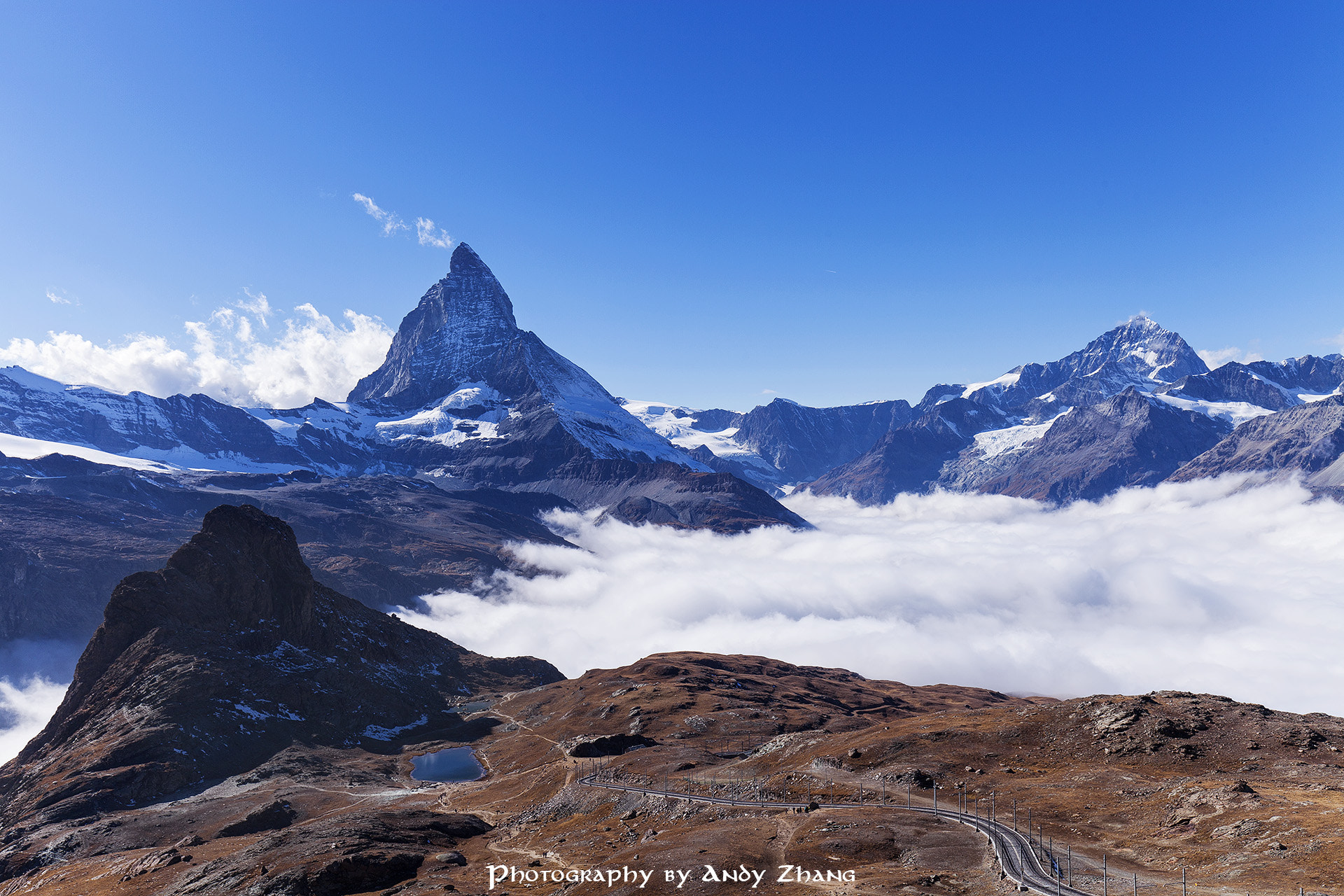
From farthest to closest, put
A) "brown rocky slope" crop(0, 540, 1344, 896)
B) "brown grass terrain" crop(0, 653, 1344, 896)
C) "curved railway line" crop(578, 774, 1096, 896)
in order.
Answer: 1. "brown rocky slope" crop(0, 540, 1344, 896)
2. "brown grass terrain" crop(0, 653, 1344, 896)
3. "curved railway line" crop(578, 774, 1096, 896)

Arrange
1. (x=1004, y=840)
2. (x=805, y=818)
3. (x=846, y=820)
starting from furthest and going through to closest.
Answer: (x=805, y=818), (x=846, y=820), (x=1004, y=840)

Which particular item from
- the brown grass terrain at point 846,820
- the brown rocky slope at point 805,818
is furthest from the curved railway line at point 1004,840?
the brown grass terrain at point 846,820

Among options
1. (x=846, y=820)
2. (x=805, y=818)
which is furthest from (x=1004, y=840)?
(x=805, y=818)

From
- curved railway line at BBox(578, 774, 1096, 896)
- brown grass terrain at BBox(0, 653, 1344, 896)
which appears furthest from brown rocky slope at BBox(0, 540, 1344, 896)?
curved railway line at BBox(578, 774, 1096, 896)

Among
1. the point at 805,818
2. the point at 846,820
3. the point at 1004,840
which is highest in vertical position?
the point at 1004,840

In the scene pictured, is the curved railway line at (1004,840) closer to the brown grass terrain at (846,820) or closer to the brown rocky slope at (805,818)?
the brown rocky slope at (805,818)

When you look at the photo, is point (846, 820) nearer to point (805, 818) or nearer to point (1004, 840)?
point (805, 818)

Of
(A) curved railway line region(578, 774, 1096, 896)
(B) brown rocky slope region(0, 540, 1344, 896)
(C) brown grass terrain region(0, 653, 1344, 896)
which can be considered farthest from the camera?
(B) brown rocky slope region(0, 540, 1344, 896)

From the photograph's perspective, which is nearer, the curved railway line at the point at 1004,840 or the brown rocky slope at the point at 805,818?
the curved railway line at the point at 1004,840

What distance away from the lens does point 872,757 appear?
12812 centimetres

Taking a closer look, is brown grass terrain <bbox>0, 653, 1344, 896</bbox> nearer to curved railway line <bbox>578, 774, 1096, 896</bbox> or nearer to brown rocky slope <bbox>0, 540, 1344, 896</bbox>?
brown rocky slope <bbox>0, 540, 1344, 896</bbox>

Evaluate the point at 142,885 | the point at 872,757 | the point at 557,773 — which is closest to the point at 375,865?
the point at 142,885

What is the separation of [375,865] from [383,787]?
8908 centimetres

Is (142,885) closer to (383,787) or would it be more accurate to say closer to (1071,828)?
(383,787)
